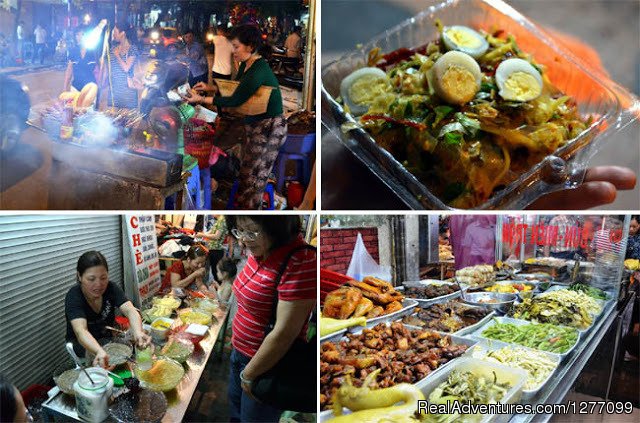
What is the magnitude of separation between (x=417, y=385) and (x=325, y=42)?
1.17 metres

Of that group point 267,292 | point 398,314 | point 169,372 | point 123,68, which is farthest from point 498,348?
point 123,68

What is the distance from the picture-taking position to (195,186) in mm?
1653

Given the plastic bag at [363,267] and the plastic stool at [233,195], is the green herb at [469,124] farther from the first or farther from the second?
the plastic stool at [233,195]

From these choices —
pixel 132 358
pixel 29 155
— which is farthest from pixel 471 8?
pixel 132 358

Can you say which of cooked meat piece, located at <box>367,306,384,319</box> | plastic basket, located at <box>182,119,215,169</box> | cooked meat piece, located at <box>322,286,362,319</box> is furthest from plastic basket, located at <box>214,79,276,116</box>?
cooked meat piece, located at <box>367,306,384,319</box>

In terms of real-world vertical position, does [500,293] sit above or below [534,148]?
below

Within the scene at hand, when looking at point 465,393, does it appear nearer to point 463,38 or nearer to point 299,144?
point 299,144

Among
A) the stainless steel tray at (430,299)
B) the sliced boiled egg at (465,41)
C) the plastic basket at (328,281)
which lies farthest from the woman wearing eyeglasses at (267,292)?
the sliced boiled egg at (465,41)

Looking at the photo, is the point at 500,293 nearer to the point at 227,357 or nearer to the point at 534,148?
the point at 534,148

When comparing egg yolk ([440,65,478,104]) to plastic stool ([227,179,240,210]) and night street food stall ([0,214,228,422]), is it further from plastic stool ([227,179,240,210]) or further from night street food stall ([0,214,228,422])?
night street food stall ([0,214,228,422])

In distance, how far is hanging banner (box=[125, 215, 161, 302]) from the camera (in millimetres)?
1692

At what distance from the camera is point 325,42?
165 centimetres

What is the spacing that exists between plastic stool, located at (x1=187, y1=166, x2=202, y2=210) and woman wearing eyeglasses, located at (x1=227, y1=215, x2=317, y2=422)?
0.12m

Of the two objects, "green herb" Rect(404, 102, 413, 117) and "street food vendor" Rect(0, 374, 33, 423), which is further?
"street food vendor" Rect(0, 374, 33, 423)
